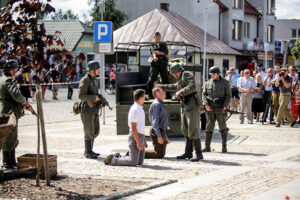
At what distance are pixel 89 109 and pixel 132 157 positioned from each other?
162 cm

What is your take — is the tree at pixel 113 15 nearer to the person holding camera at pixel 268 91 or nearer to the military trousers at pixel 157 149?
the person holding camera at pixel 268 91

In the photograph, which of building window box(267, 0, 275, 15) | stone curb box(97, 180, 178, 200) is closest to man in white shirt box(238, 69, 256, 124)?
stone curb box(97, 180, 178, 200)

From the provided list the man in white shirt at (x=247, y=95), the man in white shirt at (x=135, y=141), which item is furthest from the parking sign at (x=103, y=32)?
the man in white shirt at (x=135, y=141)

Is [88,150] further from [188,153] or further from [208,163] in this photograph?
[208,163]

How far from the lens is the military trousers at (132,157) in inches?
402

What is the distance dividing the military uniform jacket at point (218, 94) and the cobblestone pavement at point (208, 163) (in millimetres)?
1017

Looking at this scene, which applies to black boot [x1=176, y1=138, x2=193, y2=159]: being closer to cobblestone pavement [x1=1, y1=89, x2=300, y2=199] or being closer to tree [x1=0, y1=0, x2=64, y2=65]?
cobblestone pavement [x1=1, y1=89, x2=300, y2=199]

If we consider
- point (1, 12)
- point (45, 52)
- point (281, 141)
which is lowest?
point (281, 141)

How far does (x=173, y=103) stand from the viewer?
49.6ft

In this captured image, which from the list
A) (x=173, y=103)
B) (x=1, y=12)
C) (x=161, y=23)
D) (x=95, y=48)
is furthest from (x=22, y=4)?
(x=161, y=23)

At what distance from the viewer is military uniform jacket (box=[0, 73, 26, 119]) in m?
9.42

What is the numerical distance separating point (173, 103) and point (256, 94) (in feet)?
20.1

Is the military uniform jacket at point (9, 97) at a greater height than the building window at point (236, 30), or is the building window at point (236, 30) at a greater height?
the building window at point (236, 30)

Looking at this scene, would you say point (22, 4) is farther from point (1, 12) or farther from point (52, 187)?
point (52, 187)
